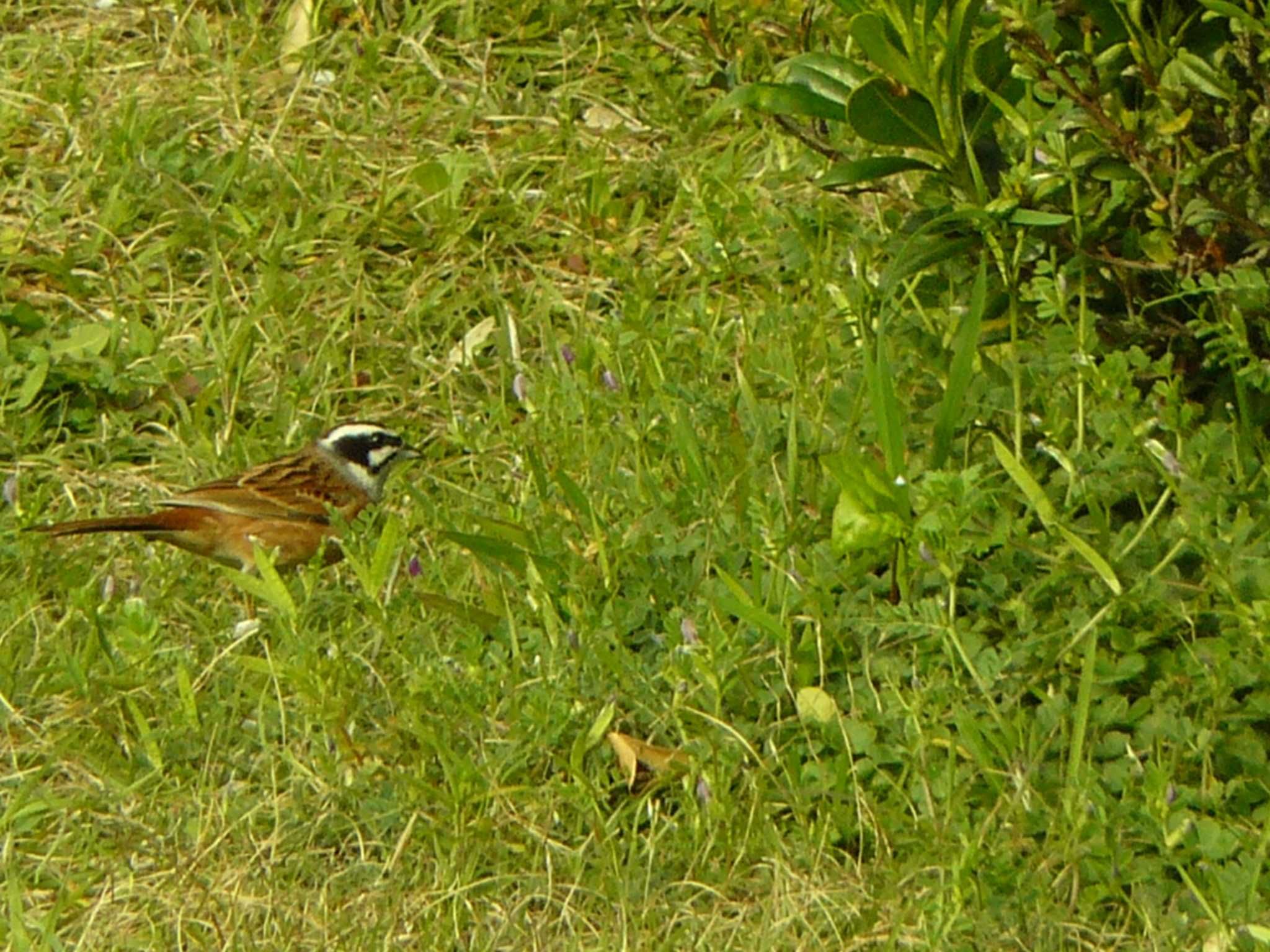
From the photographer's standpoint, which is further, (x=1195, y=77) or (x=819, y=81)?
(x=819, y=81)

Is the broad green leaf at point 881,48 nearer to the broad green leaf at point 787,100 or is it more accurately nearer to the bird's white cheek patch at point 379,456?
the broad green leaf at point 787,100

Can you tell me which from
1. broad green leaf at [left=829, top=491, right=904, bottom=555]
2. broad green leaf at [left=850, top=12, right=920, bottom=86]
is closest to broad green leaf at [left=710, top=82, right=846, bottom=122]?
broad green leaf at [left=850, top=12, right=920, bottom=86]

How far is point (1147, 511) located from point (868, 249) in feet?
5.01

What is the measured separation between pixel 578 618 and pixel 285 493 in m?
1.43

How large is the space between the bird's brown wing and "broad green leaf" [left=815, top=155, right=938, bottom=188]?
5.55 ft

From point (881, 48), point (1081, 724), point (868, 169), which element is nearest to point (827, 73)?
point (868, 169)

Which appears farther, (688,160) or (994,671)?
(688,160)

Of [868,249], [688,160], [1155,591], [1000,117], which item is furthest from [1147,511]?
[688,160]

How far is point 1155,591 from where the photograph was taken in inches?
193

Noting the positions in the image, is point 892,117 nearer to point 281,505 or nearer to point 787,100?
point 787,100

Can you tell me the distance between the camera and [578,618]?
5305 mm

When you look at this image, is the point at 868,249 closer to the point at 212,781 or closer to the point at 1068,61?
the point at 1068,61

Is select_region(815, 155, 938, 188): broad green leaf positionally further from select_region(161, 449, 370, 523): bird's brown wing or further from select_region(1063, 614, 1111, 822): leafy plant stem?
select_region(161, 449, 370, 523): bird's brown wing

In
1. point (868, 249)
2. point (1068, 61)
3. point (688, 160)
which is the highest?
point (1068, 61)
